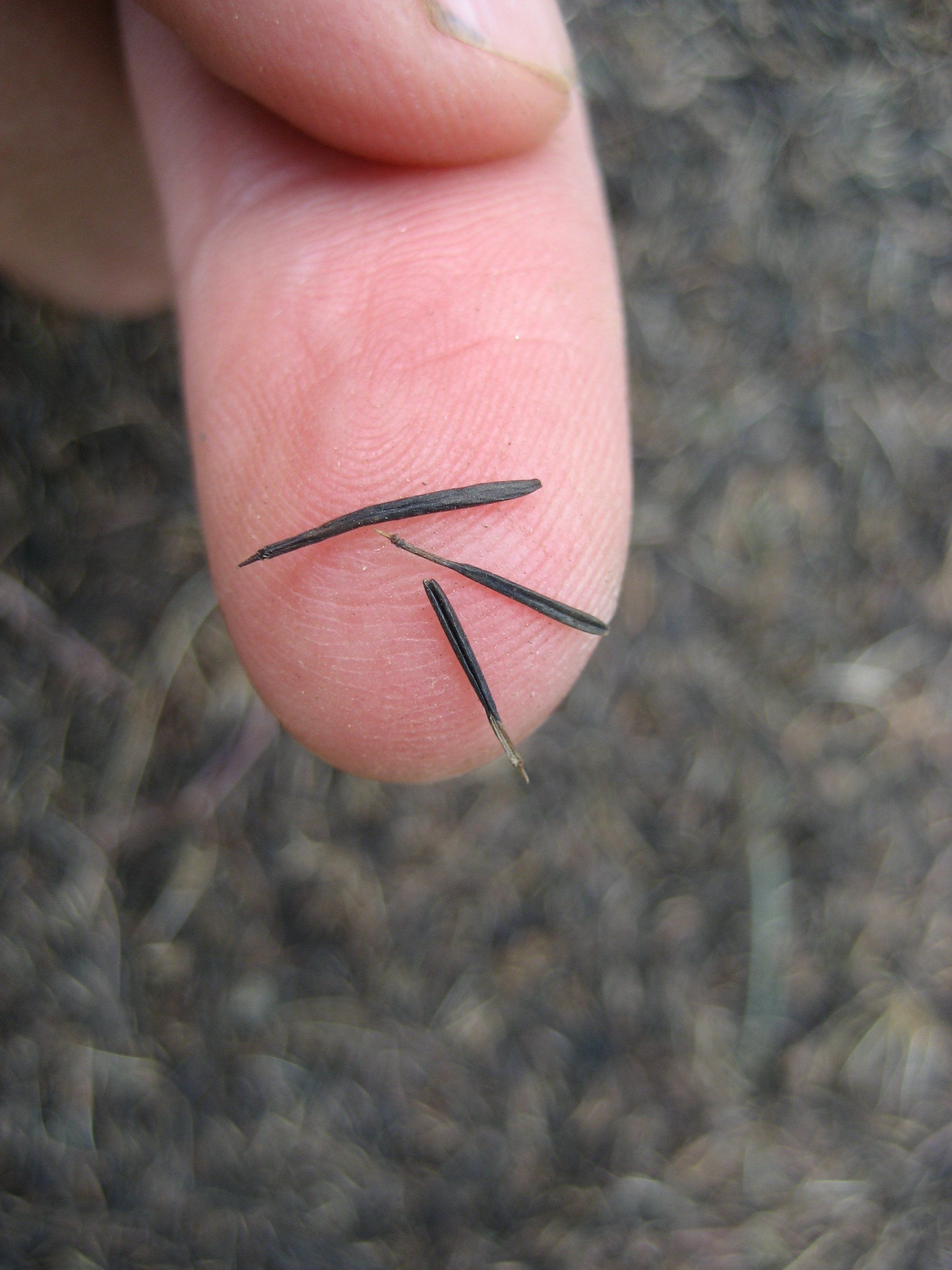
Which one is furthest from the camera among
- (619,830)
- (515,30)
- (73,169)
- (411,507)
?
(619,830)

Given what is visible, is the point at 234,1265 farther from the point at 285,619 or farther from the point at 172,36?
the point at 172,36

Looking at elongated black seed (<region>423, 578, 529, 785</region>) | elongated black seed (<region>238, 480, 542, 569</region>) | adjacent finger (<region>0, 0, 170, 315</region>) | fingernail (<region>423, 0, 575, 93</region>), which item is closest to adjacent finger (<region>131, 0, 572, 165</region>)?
fingernail (<region>423, 0, 575, 93</region>)

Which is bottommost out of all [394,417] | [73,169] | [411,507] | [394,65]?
[411,507]

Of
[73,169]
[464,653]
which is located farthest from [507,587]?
[73,169]

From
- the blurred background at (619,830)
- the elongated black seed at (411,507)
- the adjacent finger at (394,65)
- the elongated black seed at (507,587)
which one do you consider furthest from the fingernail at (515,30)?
the blurred background at (619,830)

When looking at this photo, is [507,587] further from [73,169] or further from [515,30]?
[73,169]

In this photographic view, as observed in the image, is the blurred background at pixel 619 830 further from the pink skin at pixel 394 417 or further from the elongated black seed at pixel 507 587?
the elongated black seed at pixel 507 587
